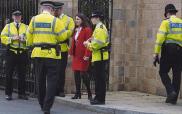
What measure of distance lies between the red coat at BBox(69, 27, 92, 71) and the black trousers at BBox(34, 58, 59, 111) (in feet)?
4.73

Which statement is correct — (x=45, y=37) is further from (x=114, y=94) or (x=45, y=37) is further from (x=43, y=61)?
(x=114, y=94)

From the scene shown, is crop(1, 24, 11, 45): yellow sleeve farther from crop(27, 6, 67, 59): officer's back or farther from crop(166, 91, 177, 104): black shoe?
crop(166, 91, 177, 104): black shoe

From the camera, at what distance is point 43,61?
9211 millimetres

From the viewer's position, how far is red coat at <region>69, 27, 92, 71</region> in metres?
10.7

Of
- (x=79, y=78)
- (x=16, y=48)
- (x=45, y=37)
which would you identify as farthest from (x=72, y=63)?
(x=45, y=37)

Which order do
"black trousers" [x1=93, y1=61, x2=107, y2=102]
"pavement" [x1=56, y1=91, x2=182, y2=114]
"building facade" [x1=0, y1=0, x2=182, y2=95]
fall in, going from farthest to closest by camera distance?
"building facade" [x1=0, y1=0, x2=182, y2=95] → "black trousers" [x1=93, y1=61, x2=107, y2=102] → "pavement" [x1=56, y1=91, x2=182, y2=114]

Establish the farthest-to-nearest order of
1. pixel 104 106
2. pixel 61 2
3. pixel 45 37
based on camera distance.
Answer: pixel 61 2 → pixel 104 106 → pixel 45 37

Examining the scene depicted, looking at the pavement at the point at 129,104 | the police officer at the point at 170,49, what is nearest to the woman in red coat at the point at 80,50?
the pavement at the point at 129,104

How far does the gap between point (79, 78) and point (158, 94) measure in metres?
1.85

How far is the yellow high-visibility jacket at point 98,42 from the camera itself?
9836mm

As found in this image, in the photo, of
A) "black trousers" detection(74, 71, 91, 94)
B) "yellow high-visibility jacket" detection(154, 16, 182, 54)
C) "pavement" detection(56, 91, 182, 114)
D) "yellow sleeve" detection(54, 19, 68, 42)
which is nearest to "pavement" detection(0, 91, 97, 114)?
"pavement" detection(56, 91, 182, 114)

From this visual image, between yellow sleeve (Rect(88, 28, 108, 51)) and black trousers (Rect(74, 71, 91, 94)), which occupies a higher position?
yellow sleeve (Rect(88, 28, 108, 51))

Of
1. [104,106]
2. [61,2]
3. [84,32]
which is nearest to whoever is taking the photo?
[104,106]

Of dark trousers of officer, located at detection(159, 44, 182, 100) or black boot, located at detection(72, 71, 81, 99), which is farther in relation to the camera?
black boot, located at detection(72, 71, 81, 99)
